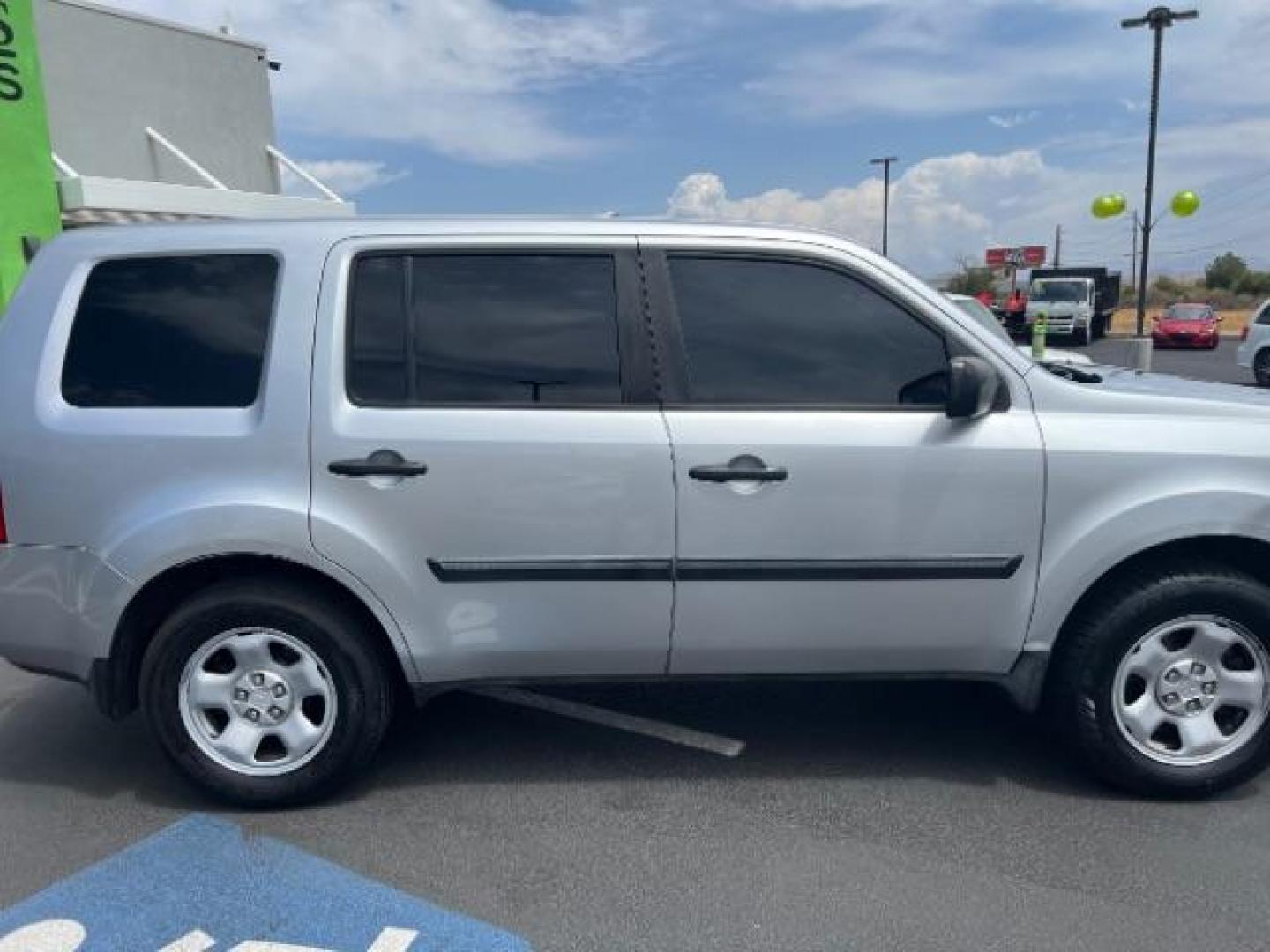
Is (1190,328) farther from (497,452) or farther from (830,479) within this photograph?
(497,452)

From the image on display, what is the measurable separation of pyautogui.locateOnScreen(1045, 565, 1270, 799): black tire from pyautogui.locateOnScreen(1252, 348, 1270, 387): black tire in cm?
1776

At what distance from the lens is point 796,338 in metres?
3.14

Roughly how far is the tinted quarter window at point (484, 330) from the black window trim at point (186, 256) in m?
0.25

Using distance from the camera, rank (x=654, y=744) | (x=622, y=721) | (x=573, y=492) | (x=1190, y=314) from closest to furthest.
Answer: (x=573, y=492) < (x=654, y=744) < (x=622, y=721) < (x=1190, y=314)

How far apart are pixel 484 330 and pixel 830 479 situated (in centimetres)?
118

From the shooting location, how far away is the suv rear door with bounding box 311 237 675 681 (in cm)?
300

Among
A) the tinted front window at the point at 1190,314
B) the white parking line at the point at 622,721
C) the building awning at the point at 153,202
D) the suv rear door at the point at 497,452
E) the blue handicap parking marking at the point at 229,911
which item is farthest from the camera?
the tinted front window at the point at 1190,314

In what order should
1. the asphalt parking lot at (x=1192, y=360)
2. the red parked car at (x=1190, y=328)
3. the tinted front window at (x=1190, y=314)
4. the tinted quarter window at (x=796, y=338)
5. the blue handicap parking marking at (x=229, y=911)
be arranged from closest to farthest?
the blue handicap parking marking at (x=229, y=911) → the tinted quarter window at (x=796, y=338) → the asphalt parking lot at (x=1192, y=360) → the red parked car at (x=1190, y=328) → the tinted front window at (x=1190, y=314)

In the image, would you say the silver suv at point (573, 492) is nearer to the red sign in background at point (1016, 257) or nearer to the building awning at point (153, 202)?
the building awning at point (153, 202)

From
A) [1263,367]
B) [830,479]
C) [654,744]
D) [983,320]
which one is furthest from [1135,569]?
[1263,367]

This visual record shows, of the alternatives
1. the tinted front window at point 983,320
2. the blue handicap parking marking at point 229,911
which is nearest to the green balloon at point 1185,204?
the tinted front window at point 983,320

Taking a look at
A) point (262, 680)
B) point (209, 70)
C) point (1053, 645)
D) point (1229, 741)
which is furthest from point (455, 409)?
point (209, 70)

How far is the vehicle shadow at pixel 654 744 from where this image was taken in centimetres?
344

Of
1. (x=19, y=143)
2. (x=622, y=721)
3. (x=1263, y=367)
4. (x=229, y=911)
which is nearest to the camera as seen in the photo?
(x=229, y=911)
